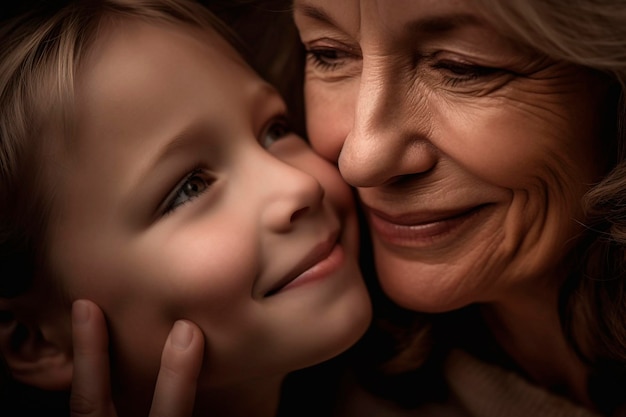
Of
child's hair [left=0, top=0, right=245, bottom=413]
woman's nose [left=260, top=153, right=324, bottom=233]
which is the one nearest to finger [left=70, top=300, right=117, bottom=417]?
child's hair [left=0, top=0, right=245, bottom=413]

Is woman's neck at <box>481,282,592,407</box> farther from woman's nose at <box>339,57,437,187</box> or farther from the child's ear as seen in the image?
the child's ear

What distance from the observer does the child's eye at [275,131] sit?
1518 mm

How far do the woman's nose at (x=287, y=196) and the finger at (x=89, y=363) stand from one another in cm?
35

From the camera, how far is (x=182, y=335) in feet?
4.25

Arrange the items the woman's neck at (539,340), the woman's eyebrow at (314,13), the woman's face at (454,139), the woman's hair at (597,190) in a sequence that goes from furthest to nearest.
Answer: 1. the woman's neck at (539,340)
2. the woman's eyebrow at (314,13)
3. the woman's face at (454,139)
4. the woman's hair at (597,190)

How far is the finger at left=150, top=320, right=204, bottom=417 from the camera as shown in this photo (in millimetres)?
1296

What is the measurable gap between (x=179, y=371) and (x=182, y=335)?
7 cm

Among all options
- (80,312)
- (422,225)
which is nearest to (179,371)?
(80,312)

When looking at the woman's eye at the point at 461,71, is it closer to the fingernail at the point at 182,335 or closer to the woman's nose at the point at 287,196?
the woman's nose at the point at 287,196

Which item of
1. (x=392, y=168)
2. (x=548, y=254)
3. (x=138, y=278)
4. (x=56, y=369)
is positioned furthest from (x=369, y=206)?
(x=56, y=369)

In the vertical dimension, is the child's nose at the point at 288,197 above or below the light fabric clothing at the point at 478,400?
above

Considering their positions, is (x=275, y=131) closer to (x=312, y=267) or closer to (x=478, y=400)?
(x=312, y=267)

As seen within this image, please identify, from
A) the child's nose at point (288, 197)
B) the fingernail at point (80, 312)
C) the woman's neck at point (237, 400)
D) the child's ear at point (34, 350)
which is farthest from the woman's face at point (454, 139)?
the child's ear at point (34, 350)

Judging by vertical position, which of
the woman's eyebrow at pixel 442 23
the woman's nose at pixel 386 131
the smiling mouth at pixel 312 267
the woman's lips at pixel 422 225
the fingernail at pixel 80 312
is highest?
the woman's eyebrow at pixel 442 23
